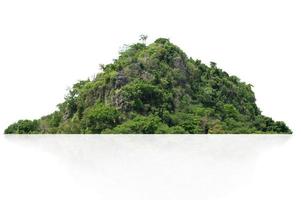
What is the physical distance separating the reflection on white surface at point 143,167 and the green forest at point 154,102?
536 centimetres

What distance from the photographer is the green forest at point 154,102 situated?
117ft

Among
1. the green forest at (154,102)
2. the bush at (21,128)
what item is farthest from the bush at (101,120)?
the bush at (21,128)

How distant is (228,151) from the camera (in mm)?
25078

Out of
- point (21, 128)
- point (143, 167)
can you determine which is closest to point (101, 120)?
point (21, 128)

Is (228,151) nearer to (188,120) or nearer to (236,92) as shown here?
(188,120)

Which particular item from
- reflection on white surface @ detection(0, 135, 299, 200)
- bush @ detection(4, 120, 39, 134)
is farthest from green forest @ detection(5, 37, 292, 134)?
reflection on white surface @ detection(0, 135, 299, 200)

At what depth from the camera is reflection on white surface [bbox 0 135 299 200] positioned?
53.7 feet

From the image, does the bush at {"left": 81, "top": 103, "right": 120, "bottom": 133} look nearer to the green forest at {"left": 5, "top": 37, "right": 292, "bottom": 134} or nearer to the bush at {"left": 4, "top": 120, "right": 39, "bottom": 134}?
the green forest at {"left": 5, "top": 37, "right": 292, "bottom": 134}

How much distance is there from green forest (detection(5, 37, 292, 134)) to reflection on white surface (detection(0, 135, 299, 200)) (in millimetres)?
5355

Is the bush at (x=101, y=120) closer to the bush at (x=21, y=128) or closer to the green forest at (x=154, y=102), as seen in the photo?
the green forest at (x=154, y=102)

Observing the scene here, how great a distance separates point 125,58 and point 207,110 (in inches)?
197

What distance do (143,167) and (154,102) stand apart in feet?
55.4

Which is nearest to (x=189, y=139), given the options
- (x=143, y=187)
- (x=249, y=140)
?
(x=249, y=140)

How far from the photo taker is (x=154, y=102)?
37156 millimetres
